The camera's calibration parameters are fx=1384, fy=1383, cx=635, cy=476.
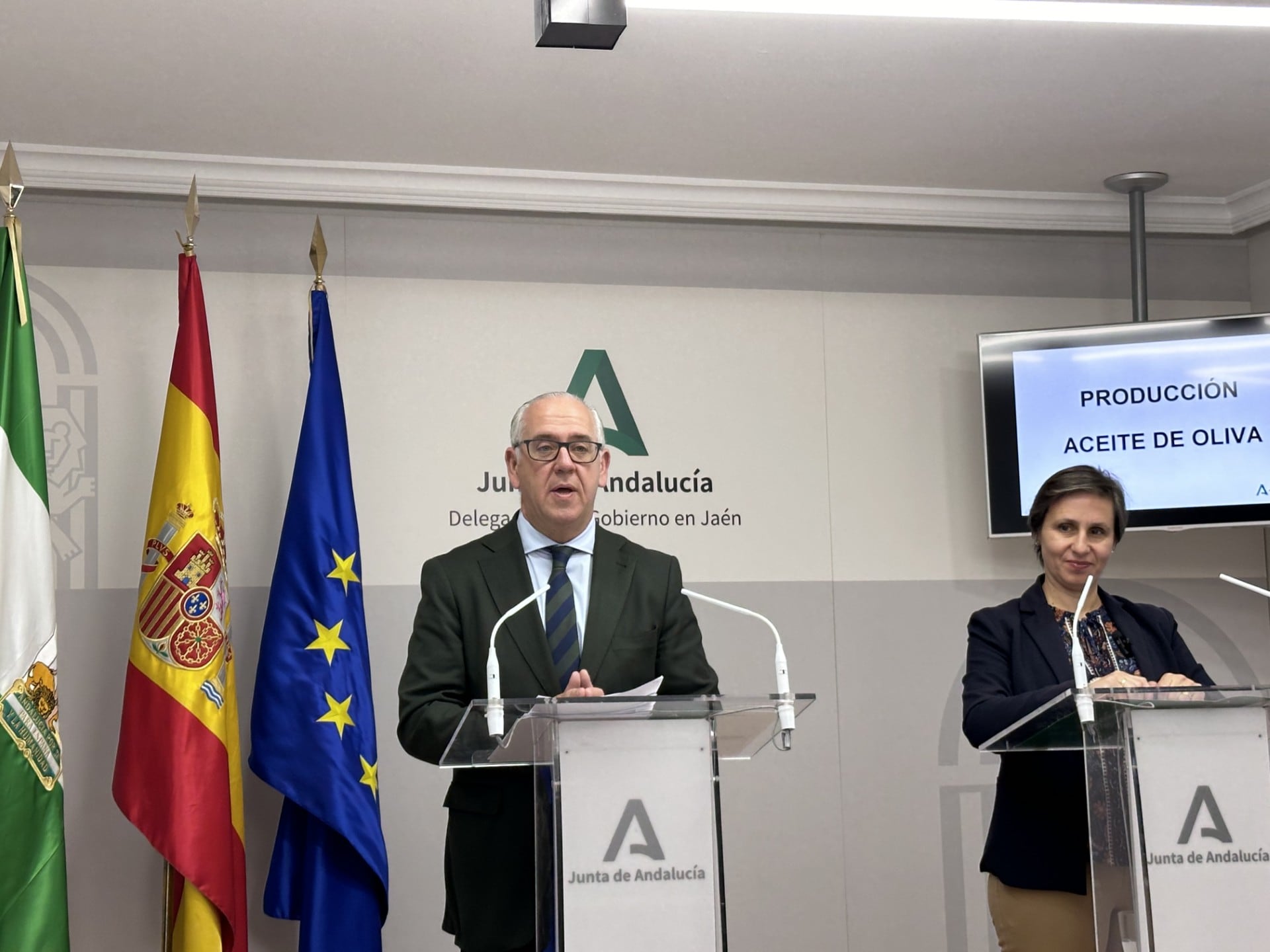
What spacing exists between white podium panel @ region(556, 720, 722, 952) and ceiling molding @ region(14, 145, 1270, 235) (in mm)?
2878

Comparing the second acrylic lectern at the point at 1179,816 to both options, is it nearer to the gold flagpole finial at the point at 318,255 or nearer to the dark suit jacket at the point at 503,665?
the dark suit jacket at the point at 503,665

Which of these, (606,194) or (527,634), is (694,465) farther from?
(527,634)

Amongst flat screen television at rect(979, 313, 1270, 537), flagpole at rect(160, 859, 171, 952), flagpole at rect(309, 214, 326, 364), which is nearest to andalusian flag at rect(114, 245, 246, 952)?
flagpole at rect(160, 859, 171, 952)

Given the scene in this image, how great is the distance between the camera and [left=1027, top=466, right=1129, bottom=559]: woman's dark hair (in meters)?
2.92

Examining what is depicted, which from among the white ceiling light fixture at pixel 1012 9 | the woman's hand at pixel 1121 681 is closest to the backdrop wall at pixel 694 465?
the white ceiling light fixture at pixel 1012 9

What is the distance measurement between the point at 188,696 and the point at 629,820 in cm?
219

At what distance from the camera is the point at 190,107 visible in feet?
13.3

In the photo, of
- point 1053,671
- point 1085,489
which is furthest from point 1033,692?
point 1085,489

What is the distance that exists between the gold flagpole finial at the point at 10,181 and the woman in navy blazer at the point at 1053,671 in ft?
9.06

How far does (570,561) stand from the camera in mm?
2877

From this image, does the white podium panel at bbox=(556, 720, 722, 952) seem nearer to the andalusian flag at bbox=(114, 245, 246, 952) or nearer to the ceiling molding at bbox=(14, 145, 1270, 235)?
the andalusian flag at bbox=(114, 245, 246, 952)

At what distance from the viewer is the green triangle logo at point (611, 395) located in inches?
183

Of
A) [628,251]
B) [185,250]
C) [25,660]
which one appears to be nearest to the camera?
[25,660]

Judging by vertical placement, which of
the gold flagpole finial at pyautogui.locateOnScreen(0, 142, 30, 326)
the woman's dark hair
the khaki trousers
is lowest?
the khaki trousers
